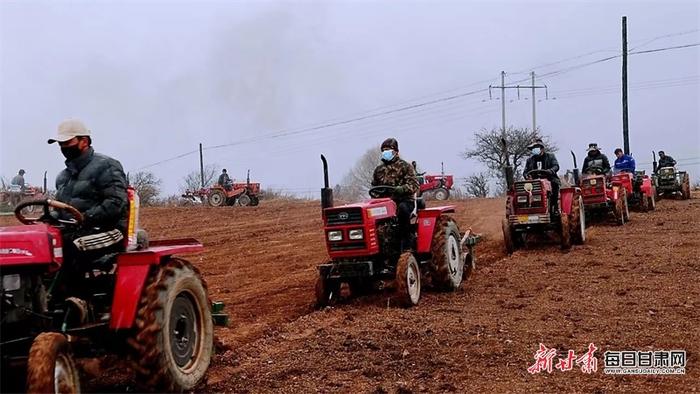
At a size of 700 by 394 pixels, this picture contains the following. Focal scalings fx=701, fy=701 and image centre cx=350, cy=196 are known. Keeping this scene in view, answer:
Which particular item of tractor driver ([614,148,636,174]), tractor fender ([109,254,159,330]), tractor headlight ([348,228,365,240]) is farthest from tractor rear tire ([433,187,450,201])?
tractor fender ([109,254,159,330])

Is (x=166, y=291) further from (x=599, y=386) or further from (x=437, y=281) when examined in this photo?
(x=437, y=281)

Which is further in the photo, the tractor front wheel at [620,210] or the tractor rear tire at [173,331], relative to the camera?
the tractor front wheel at [620,210]

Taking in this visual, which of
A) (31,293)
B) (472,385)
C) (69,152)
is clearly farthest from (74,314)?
(472,385)

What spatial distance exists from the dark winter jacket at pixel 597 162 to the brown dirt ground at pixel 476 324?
12.0 ft

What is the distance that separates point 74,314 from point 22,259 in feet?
1.78

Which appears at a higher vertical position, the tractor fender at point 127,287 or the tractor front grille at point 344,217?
the tractor front grille at point 344,217

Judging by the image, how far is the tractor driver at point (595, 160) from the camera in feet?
53.7

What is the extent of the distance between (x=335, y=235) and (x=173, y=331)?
11.2 feet

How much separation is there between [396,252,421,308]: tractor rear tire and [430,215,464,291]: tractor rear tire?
0.43 metres

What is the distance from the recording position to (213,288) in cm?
982

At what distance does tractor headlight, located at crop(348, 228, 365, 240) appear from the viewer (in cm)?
780

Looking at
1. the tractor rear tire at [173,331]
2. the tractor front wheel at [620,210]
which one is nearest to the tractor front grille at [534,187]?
the tractor front wheel at [620,210]

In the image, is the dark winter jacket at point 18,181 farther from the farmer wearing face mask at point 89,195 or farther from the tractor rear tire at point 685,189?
the tractor rear tire at point 685,189

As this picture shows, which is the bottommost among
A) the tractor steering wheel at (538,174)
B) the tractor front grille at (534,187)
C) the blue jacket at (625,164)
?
the tractor front grille at (534,187)
